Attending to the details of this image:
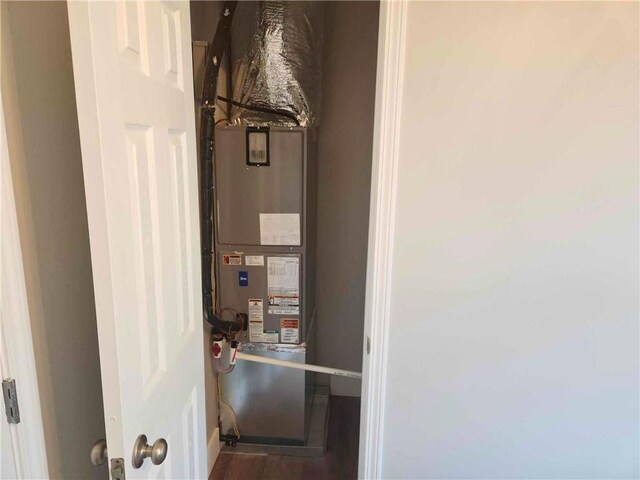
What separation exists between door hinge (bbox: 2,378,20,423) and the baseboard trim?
1495 mm

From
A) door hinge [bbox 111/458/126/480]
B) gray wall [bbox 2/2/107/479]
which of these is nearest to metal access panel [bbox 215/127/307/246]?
gray wall [bbox 2/2/107/479]

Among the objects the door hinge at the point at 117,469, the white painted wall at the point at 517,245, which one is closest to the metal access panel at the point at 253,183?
the white painted wall at the point at 517,245

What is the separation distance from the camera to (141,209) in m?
0.83

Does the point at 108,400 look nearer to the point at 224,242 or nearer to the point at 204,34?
the point at 224,242

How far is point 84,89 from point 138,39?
207 millimetres

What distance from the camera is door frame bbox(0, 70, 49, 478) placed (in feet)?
2.43

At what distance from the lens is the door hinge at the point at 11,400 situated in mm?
772

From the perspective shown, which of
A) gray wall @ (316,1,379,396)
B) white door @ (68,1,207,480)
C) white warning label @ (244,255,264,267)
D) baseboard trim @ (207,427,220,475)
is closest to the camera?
white door @ (68,1,207,480)

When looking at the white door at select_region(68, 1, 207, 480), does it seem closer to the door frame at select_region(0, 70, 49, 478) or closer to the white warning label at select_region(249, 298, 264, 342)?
the door frame at select_region(0, 70, 49, 478)

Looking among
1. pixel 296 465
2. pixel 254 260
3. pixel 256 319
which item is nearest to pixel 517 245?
pixel 254 260

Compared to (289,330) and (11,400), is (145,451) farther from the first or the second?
(289,330)

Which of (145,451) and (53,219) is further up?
(53,219)

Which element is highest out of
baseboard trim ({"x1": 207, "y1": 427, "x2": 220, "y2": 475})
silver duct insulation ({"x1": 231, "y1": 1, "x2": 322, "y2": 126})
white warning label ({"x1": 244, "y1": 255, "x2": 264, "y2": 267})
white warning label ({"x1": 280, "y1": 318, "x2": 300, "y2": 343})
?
silver duct insulation ({"x1": 231, "y1": 1, "x2": 322, "y2": 126})

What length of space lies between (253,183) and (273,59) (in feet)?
1.78
